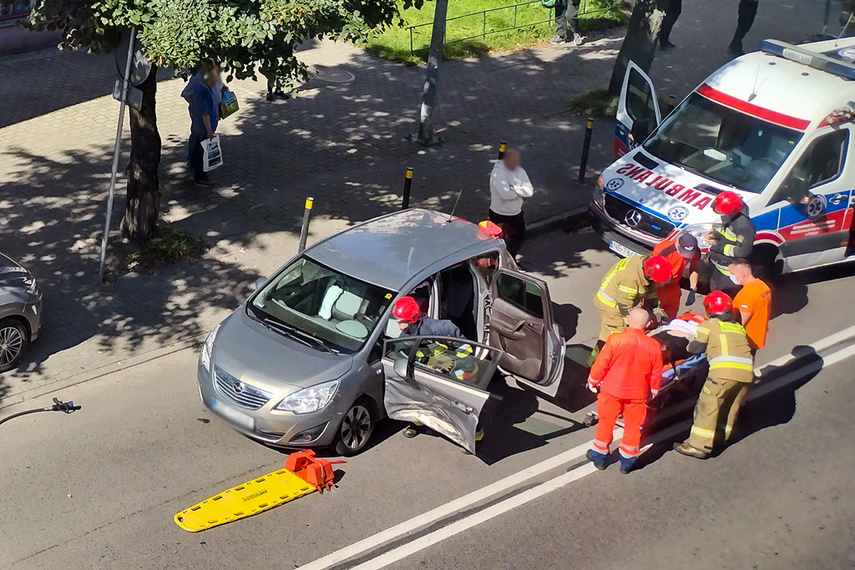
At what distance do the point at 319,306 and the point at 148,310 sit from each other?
2.83m

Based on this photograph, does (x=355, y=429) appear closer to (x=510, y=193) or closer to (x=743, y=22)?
(x=510, y=193)

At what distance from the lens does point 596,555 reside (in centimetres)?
754

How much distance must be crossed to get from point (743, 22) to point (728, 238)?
11745 mm

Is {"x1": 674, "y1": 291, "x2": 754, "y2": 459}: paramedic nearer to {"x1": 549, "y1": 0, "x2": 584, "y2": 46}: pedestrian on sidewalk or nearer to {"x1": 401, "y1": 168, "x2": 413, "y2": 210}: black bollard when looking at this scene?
{"x1": 401, "y1": 168, "x2": 413, "y2": 210}: black bollard

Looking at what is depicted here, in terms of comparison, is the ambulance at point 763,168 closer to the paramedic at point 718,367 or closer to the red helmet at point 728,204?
the red helmet at point 728,204

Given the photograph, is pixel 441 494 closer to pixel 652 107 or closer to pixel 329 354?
pixel 329 354

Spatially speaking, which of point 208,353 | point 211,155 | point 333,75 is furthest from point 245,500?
point 333,75

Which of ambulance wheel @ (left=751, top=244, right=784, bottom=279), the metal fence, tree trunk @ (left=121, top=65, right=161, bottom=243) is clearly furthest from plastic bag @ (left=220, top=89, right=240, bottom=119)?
ambulance wheel @ (left=751, top=244, right=784, bottom=279)

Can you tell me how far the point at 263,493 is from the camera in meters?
7.91

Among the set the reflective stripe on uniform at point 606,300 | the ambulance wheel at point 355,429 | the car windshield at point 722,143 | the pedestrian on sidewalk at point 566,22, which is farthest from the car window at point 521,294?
the pedestrian on sidewalk at point 566,22

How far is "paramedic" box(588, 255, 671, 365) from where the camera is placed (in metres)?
9.00

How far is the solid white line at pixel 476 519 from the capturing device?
7414mm

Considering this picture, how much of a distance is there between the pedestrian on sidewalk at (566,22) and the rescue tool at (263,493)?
14.0 meters

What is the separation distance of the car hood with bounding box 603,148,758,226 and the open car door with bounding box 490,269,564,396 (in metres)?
2.79
